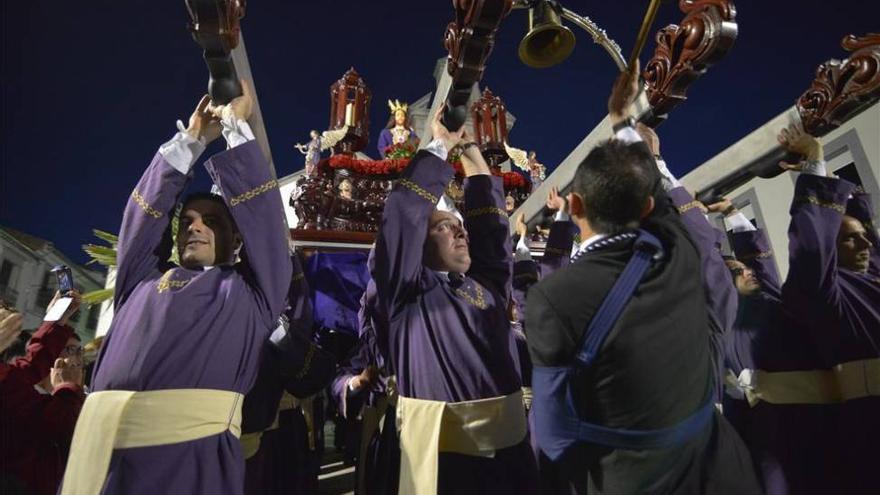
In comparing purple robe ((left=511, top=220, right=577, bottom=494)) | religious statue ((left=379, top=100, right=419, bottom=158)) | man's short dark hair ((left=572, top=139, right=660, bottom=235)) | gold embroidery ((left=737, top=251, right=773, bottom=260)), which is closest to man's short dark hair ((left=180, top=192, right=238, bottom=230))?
purple robe ((left=511, top=220, right=577, bottom=494))

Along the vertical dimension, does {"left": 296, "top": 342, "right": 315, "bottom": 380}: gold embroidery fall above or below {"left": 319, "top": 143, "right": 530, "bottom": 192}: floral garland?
below

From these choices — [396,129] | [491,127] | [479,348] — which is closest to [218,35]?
[479,348]

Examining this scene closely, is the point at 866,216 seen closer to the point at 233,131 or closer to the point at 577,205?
the point at 577,205

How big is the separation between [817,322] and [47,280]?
25.2 m

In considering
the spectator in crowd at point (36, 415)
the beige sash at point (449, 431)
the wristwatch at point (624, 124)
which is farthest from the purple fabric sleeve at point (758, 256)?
the spectator in crowd at point (36, 415)

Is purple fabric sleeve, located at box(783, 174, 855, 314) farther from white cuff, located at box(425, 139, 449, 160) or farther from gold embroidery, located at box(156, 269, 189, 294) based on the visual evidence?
gold embroidery, located at box(156, 269, 189, 294)

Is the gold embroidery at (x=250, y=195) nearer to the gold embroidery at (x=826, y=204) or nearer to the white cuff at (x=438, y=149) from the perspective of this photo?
the white cuff at (x=438, y=149)

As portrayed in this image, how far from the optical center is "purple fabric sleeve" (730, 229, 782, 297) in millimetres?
2947

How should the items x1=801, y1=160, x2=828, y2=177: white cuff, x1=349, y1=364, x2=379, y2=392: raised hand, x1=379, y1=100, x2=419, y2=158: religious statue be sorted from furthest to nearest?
x1=379, y1=100, x2=419, y2=158: religious statue < x1=349, y1=364, x2=379, y2=392: raised hand < x1=801, y1=160, x2=828, y2=177: white cuff

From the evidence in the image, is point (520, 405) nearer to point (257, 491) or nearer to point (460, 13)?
point (257, 491)

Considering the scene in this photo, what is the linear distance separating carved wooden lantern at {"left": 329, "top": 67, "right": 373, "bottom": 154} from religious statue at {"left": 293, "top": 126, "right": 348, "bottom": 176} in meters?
0.11

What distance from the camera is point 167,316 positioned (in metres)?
1.67

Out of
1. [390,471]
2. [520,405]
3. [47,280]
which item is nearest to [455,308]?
[520,405]

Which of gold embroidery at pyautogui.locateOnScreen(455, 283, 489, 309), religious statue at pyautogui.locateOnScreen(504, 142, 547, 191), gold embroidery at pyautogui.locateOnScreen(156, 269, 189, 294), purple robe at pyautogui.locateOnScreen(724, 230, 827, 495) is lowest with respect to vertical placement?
purple robe at pyautogui.locateOnScreen(724, 230, 827, 495)
